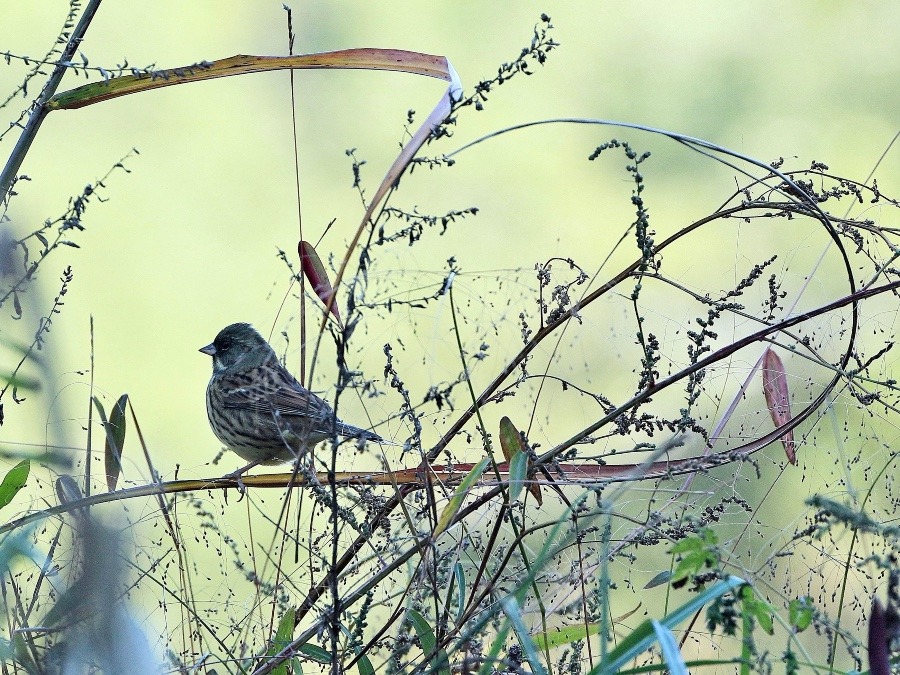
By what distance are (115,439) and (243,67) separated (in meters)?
0.64

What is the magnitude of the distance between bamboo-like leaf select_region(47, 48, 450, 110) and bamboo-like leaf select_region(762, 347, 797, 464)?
2.45 ft

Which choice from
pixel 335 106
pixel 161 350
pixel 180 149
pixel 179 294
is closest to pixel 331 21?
pixel 335 106

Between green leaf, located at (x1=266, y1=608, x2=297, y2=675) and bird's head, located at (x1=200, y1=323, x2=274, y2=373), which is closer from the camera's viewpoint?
green leaf, located at (x1=266, y1=608, x2=297, y2=675)

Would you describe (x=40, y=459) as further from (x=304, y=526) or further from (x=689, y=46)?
(x=689, y=46)

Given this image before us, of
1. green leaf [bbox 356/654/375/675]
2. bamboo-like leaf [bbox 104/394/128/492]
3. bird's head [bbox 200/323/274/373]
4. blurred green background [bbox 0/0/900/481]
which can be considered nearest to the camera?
green leaf [bbox 356/654/375/675]

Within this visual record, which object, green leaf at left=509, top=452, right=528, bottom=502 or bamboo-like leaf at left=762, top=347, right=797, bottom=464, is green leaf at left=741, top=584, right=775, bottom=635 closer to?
green leaf at left=509, top=452, right=528, bottom=502

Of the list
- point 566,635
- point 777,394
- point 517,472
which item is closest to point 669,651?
point 517,472

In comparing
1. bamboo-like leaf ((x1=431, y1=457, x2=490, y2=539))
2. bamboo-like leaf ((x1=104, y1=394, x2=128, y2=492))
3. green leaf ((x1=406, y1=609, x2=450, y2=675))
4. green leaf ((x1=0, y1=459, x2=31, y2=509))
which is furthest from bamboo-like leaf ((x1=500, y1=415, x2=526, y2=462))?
green leaf ((x1=0, y1=459, x2=31, y2=509))

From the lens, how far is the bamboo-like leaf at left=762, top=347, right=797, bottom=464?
1.85 metres

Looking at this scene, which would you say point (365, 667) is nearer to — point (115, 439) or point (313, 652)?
point (313, 652)

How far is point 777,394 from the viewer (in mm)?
1888

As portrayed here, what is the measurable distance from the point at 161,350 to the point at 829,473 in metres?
4.37

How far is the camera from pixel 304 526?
6.88 feet

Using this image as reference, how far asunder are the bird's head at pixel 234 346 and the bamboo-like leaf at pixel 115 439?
6.72 feet
